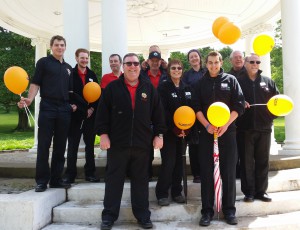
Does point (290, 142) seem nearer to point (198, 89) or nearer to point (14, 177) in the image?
point (198, 89)

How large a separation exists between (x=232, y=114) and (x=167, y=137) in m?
1.15

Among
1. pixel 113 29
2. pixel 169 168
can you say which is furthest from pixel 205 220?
pixel 113 29

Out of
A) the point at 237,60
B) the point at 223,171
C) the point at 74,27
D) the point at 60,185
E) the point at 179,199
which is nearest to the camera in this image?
the point at 223,171

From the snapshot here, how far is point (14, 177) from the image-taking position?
23.6 feet

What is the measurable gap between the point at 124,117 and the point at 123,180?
0.98m

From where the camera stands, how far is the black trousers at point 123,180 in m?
5.07

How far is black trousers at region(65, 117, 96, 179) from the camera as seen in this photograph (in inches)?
247

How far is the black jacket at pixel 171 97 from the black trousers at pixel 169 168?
34 cm

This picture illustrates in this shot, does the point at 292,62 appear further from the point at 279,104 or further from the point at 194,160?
the point at 194,160

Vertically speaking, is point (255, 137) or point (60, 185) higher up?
point (255, 137)

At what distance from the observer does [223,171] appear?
5.25 m

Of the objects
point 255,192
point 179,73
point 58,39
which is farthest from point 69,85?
point 255,192

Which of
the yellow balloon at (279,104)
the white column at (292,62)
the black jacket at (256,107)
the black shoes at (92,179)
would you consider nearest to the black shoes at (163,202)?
the black shoes at (92,179)

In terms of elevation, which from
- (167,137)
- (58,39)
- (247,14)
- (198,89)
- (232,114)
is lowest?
(167,137)
